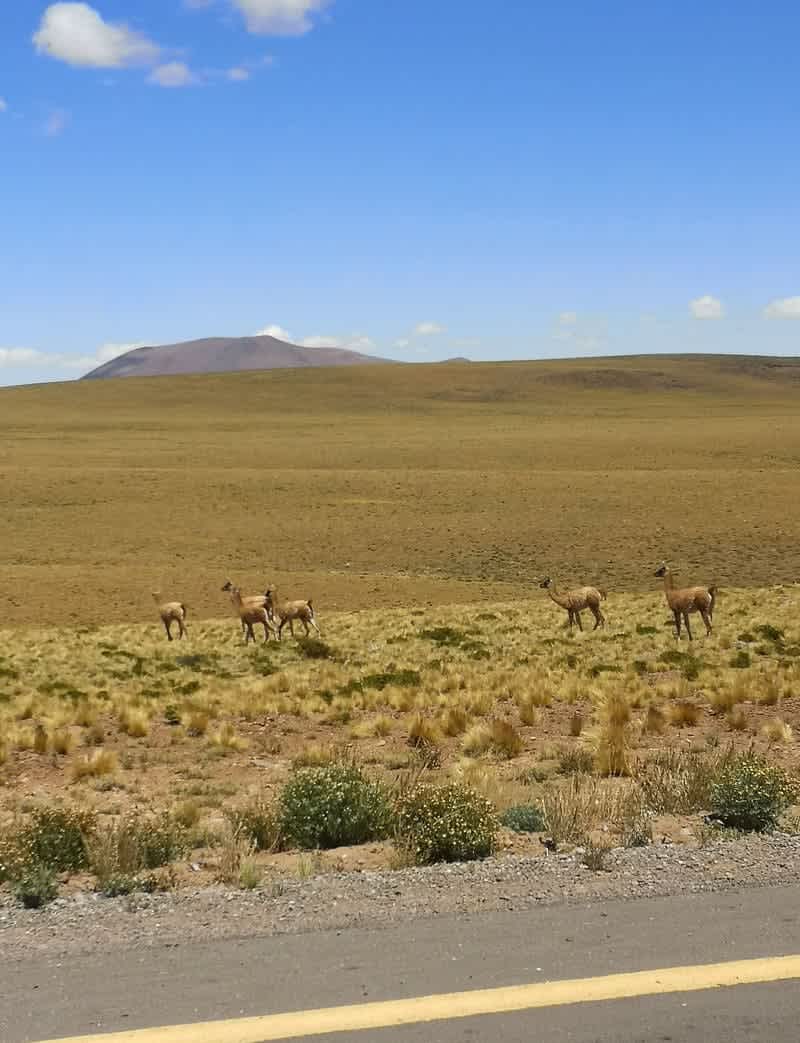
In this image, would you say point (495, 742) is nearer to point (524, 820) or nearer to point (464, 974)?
point (524, 820)

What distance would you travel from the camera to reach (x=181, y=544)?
153 ft

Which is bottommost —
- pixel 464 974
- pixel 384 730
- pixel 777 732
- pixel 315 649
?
pixel 315 649

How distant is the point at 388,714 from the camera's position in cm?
1544

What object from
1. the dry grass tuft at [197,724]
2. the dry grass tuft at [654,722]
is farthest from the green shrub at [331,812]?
Answer: the dry grass tuft at [197,724]

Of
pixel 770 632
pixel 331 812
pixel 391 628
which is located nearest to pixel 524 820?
pixel 331 812

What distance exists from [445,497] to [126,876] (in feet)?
164

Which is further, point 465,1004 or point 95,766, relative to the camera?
point 95,766

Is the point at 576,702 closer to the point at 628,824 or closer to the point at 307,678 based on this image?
the point at 307,678

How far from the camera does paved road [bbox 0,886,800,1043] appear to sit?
16.0 feet

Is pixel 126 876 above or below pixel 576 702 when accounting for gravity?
above

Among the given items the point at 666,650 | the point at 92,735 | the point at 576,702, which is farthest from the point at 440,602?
the point at 92,735

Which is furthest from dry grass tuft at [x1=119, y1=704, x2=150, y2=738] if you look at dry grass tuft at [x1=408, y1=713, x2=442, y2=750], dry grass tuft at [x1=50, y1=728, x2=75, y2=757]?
dry grass tuft at [x1=408, y1=713, x2=442, y2=750]

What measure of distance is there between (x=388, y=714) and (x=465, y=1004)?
10384 millimetres

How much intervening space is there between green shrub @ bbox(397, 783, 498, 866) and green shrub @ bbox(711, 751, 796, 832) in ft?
5.49
